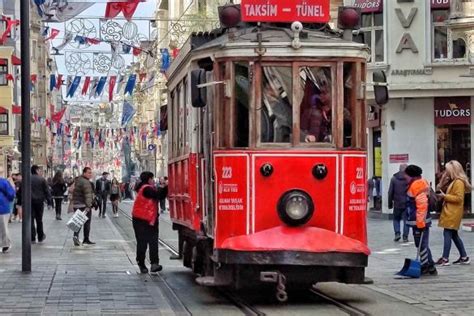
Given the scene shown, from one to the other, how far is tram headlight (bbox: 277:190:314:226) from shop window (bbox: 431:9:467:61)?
24137mm

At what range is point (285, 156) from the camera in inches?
Result: 494

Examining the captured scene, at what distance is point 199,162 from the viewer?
→ 44.9 feet

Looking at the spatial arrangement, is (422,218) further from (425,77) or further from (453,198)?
(425,77)

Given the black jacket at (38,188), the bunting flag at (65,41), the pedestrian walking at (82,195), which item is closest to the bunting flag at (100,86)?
the bunting flag at (65,41)

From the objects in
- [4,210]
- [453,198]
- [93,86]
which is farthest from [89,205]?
[93,86]

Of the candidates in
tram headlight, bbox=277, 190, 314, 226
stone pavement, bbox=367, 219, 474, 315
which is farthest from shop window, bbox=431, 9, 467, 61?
tram headlight, bbox=277, 190, 314, 226

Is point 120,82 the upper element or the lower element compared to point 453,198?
upper

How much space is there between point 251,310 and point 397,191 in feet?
40.4

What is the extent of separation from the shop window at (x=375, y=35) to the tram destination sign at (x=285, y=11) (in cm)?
2314

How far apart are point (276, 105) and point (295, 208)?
1.27 metres

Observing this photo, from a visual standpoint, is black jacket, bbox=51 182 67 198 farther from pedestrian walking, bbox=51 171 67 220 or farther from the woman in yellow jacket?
the woman in yellow jacket

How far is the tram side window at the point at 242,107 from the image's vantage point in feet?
41.6

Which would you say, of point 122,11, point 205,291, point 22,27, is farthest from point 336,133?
point 122,11

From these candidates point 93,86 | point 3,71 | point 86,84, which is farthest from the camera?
point 3,71
